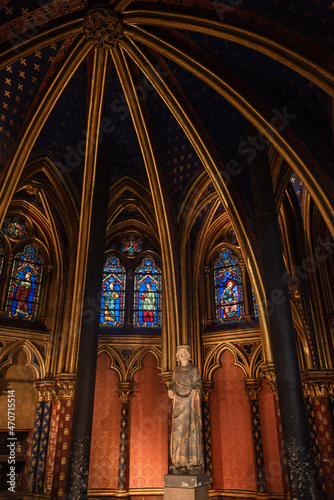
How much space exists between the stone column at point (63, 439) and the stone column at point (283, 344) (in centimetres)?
633

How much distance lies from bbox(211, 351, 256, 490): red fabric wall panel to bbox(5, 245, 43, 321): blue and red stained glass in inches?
262

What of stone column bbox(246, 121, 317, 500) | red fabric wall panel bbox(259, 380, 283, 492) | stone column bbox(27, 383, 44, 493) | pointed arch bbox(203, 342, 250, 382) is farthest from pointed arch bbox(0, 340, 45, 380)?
stone column bbox(246, 121, 317, 500)

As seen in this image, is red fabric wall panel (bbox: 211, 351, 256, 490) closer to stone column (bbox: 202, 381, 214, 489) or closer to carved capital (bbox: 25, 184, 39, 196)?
stone column (bbox: 202, 381, 214, 489)

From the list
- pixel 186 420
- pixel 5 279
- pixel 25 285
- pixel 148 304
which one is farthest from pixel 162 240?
pixel 186 420

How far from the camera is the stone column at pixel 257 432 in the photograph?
12.2 m

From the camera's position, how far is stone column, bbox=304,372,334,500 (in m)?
10.7

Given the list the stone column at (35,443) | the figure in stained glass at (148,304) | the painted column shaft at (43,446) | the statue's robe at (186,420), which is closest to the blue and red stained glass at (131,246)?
the figure in stained glass at (148,304)

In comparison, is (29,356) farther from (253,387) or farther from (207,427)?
(253,387)

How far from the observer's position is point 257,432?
12742mm

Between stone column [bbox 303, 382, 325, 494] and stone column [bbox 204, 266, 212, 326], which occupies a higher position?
stone column [bbox 204, 266, 212, 326]

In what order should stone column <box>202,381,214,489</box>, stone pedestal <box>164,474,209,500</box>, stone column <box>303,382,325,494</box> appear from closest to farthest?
stone pedestal <box>164,474,209,500</box>, stone column <box>303,382,325,494</box>, stone column <box>202,381,214,489</box>

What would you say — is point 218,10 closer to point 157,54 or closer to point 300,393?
point 157,54

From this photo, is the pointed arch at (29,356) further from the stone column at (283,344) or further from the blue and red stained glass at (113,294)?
the stone column at (283,344)

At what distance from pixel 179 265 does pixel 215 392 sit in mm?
4348
